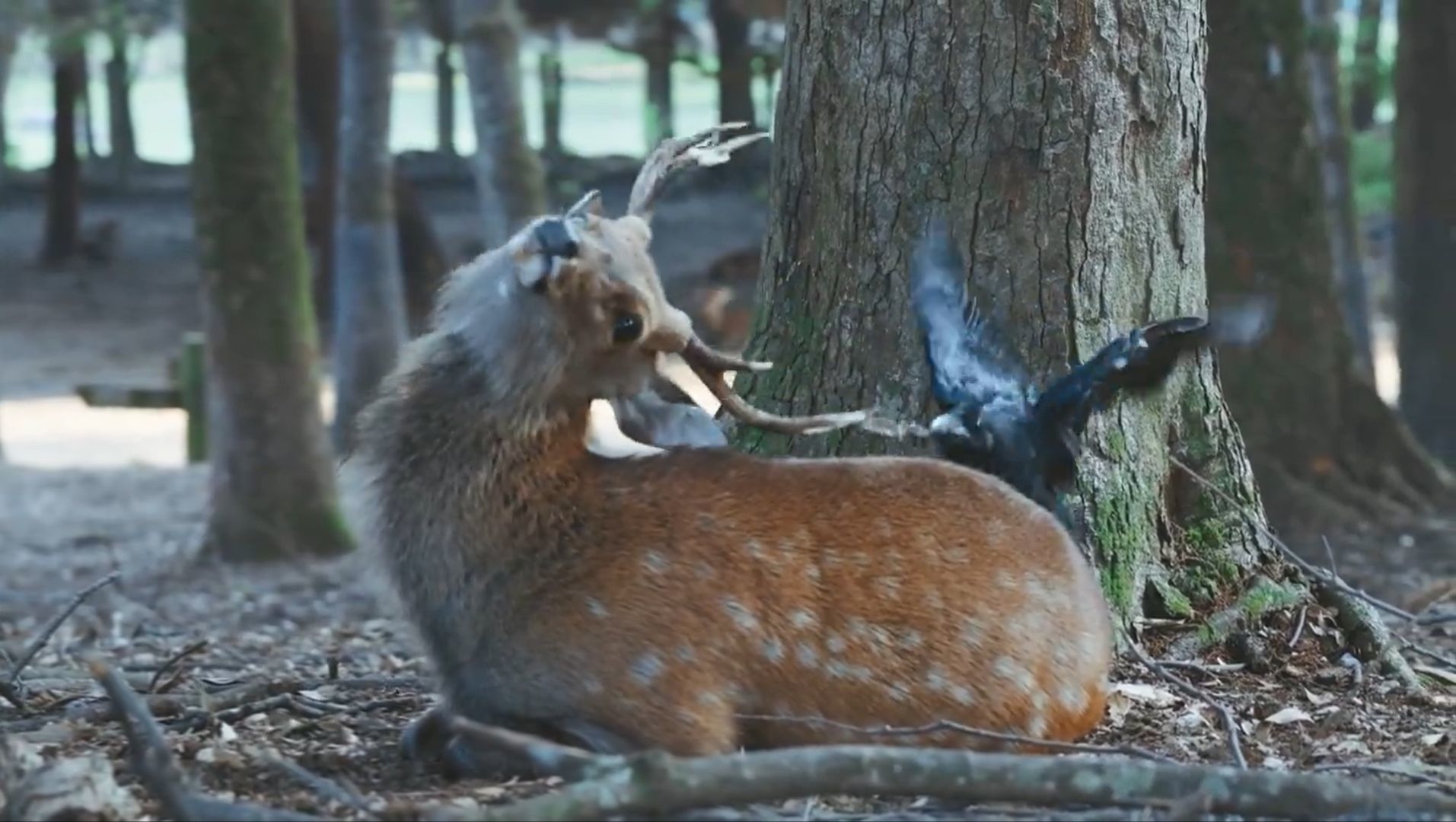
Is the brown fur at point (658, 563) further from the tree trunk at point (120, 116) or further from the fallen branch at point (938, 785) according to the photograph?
the tree trunk at point (120, 116)

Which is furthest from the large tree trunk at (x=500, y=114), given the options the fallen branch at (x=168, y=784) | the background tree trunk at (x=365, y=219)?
the fallen branch at (x=168, y=784)

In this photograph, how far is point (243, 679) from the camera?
539cm

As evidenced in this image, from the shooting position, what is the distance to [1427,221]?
13.0 metres

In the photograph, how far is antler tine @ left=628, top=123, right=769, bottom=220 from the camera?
4512 mm

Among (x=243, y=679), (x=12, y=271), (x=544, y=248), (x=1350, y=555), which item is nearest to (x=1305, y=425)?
(x=1350, y=555)

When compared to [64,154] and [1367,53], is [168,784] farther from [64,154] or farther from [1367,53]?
[64,154]

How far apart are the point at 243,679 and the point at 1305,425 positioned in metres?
7.00

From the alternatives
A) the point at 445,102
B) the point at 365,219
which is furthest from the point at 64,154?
the point at 365,219

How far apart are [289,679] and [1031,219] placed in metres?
2.24

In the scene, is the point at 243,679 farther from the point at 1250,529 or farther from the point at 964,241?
the point at 1250,529

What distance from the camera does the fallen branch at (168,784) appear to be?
341 centimetres

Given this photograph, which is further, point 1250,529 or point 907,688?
point 1250,529

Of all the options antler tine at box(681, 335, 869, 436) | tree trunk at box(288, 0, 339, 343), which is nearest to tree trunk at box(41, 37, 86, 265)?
tree trunk at box(288, 0, 339, 343)

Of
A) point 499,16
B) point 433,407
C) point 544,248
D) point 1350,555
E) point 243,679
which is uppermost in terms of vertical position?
point 499,16
